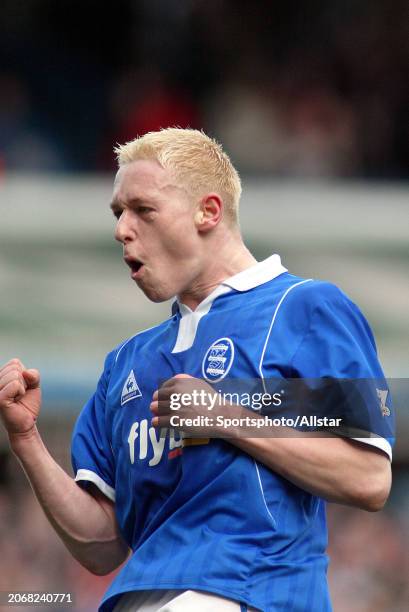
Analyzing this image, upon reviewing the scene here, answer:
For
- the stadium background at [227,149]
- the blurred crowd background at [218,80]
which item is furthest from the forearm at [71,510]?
the blurred crowd background at [218,80]

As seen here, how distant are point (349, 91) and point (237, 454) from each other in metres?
5.26

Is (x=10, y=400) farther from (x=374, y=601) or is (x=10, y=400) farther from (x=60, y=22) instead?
(x=60, y=22)

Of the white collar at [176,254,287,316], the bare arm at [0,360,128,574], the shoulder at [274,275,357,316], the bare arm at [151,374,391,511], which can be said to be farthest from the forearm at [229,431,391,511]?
the bare arm at [0,360,128,574]

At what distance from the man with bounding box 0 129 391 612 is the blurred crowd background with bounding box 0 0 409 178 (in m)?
4.25

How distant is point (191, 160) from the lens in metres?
2.44

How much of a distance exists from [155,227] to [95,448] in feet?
1.73

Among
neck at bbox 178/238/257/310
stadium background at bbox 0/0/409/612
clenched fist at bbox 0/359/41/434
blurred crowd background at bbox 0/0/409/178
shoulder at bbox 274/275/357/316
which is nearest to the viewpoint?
shoulder at bbox 274/275/357/316

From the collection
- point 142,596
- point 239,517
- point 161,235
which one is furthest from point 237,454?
point 161,235

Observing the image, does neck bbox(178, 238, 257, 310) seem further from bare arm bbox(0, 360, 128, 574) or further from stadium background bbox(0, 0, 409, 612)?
stadium background bbox(0, 0, 409, 612)

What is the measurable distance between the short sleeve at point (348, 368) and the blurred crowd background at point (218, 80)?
4.49 metres

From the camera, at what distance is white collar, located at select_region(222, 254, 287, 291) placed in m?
2.41

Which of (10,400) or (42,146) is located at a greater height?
(42,146)

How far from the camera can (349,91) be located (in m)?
7.14

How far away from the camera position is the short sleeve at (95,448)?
2527 mm
